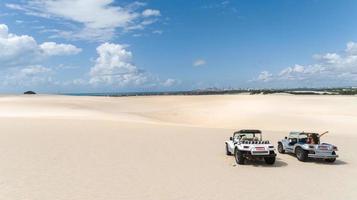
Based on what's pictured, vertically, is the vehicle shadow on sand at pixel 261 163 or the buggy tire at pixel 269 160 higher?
the buggy tire at pixel 269 160

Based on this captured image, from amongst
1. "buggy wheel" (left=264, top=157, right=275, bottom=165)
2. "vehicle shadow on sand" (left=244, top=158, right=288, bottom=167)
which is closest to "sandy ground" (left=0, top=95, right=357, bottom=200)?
"vehicle shadow on sand" (left=244, top=158, right=288, bottom=167)

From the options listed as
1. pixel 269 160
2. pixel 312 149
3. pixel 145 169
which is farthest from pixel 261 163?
pixel 145 169

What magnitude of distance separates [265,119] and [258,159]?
73.3 ft

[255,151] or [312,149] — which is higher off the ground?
[255,151]

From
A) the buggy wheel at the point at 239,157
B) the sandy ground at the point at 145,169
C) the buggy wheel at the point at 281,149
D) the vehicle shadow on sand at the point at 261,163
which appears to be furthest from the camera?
the buggy wheel at the point at 281,149

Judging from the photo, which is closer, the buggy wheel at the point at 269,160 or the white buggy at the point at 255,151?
the white buggy at the point at 255,151

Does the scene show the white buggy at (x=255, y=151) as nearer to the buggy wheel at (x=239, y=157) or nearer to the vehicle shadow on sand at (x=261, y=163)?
the buggy wheel at (x=239, y=157)

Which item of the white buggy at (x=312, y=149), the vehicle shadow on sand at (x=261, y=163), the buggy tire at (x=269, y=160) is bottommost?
the vehicle shadow on sand at (x=261, y=163)

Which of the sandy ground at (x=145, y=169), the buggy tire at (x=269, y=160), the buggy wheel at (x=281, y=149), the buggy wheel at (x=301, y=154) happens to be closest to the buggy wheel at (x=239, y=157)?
the sandy ground at (x=145, y=169)

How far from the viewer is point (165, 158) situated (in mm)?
15062

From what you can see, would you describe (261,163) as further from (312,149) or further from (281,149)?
(281,149)

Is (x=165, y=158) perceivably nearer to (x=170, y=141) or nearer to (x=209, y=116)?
(x=170, y=141)

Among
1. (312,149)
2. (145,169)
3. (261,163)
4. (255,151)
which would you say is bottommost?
(261,163)

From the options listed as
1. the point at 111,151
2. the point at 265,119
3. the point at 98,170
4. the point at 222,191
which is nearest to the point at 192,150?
the point at 111,151
